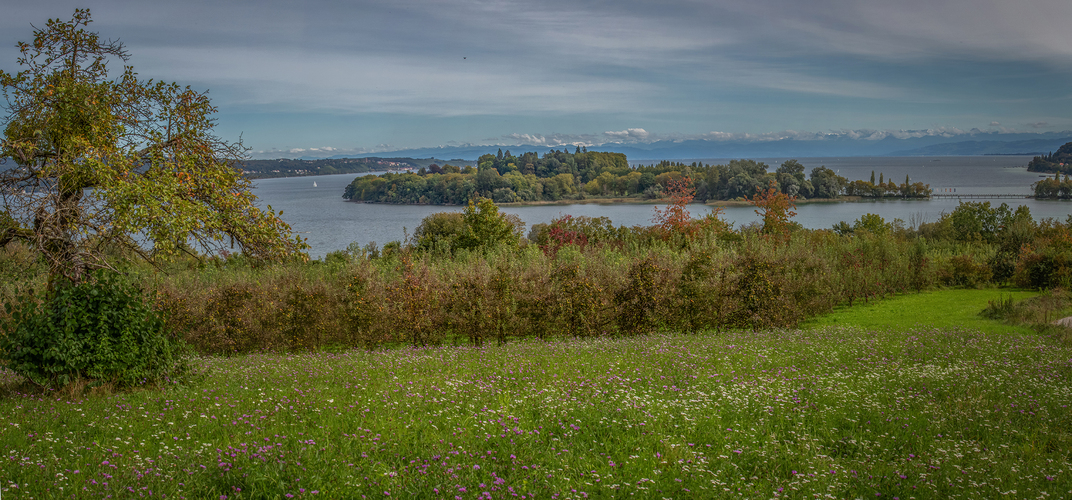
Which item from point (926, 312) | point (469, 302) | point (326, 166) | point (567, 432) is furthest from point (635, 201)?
point (567, 432)

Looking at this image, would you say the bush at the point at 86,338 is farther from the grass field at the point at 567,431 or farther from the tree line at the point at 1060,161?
the tree line at the point at 1060,161

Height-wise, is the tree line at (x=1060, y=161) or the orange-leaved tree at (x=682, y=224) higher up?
the tree line at (x=1060, y=161)

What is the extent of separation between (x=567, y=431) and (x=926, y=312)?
19.7 metres

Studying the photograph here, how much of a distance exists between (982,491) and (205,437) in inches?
278

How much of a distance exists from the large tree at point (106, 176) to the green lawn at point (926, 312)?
657 inches

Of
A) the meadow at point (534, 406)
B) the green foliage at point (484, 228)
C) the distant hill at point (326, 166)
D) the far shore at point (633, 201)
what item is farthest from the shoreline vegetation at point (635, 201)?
the meadow at point (534, 406)

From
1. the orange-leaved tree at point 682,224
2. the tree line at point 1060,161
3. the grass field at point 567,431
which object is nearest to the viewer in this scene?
the grass field at point 567,431

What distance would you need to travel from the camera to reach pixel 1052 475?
4961mm

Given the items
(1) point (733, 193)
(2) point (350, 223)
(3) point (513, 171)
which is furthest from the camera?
(3) point (513, 171)

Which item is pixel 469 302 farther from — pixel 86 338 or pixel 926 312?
pixel 926 312

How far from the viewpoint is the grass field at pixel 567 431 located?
4668 mm

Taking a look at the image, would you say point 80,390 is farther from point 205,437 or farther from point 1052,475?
point 1052,475

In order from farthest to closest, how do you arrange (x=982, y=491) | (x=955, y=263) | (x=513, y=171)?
(x=513, y=171) → (x=955, y=263) → (x=982, y=491)

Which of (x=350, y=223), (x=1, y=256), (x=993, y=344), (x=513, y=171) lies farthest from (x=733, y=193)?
(x=1, y=256)
